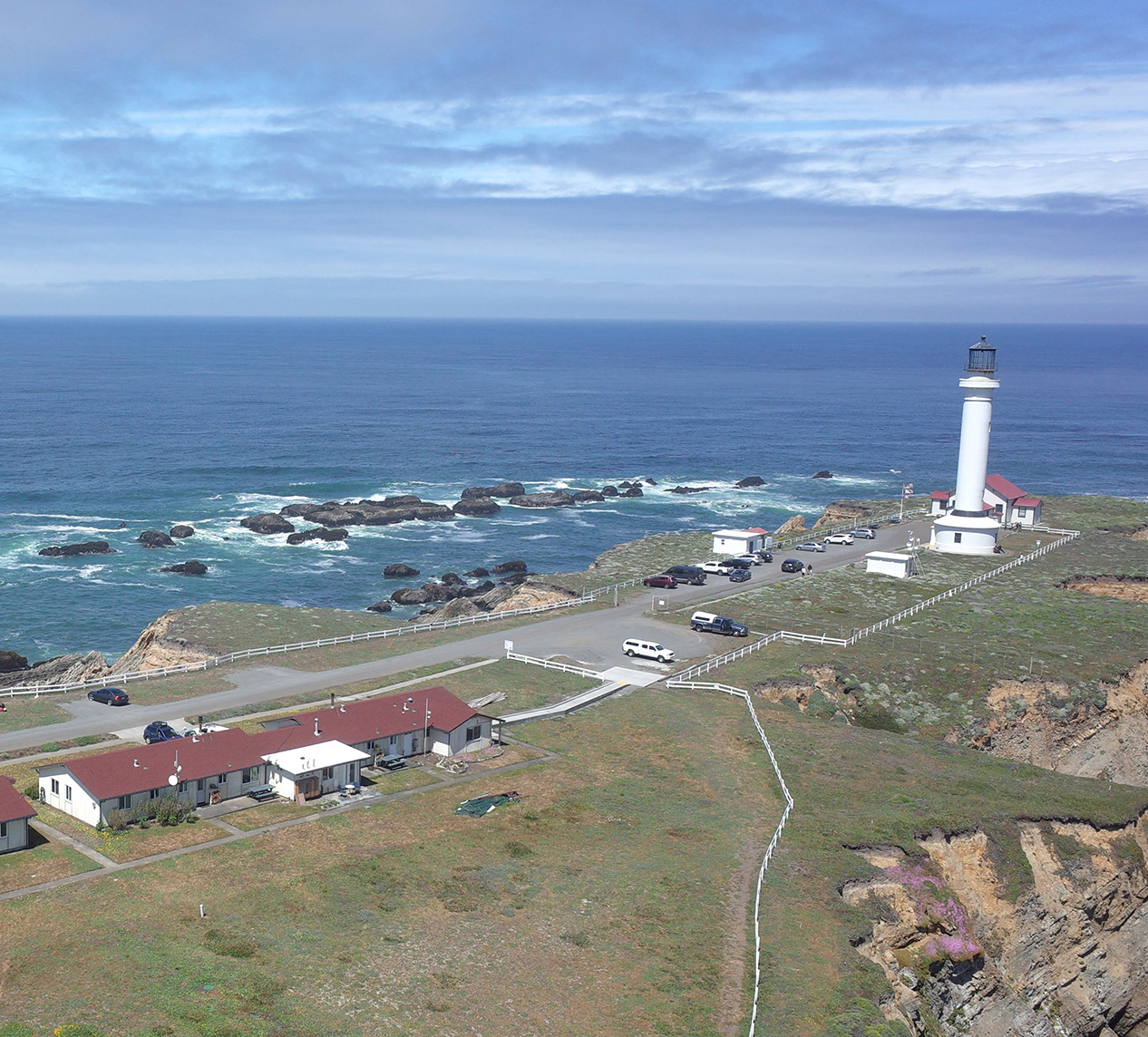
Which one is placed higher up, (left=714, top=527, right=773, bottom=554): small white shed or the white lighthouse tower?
the white lighthouse tower

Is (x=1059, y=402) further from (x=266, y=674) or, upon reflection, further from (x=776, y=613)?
(x=266, y=674)

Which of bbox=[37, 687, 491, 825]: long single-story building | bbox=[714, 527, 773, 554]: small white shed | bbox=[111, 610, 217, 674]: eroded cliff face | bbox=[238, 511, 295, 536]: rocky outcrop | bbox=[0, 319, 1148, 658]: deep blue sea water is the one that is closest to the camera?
bbox=[37, 687, 491, 825]: long single-story building

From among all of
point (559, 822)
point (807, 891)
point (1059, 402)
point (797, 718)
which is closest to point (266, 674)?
point (559, 822)

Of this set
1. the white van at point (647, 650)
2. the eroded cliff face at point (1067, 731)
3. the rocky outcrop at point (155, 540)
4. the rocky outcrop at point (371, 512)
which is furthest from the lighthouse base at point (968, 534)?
the rocky outcrop at point (155, 540)

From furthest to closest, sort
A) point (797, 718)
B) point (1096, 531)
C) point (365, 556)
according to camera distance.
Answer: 1. point (365, 556)
2. point (1096, 531)
3. point (797, 718)

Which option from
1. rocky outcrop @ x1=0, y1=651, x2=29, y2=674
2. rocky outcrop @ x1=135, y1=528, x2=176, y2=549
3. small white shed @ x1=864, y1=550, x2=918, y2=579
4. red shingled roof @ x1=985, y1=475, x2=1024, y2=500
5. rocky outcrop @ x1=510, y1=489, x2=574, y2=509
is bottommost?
rocky outcrop @ x1=0, y1=651, x2=29, y2=674

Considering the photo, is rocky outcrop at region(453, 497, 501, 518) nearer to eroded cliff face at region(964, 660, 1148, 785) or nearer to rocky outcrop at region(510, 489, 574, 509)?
rocky outcrop at region(510, 489, 574, 509)

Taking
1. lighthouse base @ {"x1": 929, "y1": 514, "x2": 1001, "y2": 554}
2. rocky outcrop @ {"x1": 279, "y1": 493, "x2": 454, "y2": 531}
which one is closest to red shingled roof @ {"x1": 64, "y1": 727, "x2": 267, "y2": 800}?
lighthouse base @ {"x1": 929, "y1": 514, "x2": 1001, "y2": 554}

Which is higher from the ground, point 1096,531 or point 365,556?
point 1096,531
